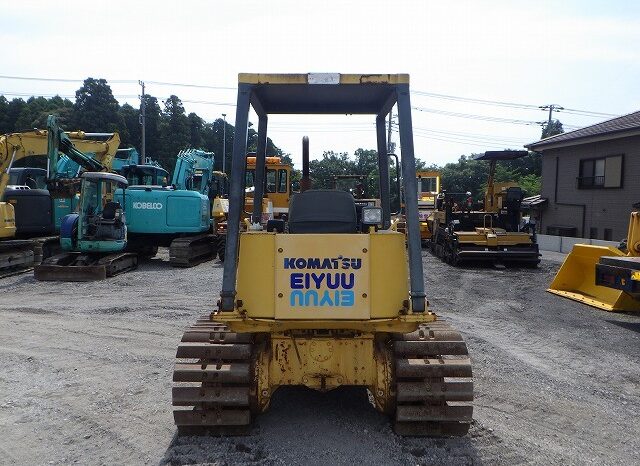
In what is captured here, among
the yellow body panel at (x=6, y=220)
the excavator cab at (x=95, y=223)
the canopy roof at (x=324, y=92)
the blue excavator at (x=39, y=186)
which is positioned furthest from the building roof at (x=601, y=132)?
the yellow body panel at (x=6, y=220)

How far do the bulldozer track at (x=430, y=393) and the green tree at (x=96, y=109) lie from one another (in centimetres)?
4326

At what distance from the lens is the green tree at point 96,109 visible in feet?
142

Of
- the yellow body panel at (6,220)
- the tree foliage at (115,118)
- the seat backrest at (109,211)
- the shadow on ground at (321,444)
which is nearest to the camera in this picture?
the shadow on ground at (321,444)

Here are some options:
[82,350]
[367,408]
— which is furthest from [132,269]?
[367,408]

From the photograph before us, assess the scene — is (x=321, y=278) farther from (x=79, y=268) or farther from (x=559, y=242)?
(x=559, y=242)

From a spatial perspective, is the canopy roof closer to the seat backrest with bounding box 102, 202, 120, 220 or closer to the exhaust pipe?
the exhaust pipe

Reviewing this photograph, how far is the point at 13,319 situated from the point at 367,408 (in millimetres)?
6379

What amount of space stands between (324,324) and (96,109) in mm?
44740

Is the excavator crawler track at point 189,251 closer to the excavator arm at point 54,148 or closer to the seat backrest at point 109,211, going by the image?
the seat backrest at point 109,211

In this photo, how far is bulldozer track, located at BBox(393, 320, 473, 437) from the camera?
4105 millimetres

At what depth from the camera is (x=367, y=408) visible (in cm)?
487

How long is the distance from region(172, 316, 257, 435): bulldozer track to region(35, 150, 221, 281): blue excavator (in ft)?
30.7

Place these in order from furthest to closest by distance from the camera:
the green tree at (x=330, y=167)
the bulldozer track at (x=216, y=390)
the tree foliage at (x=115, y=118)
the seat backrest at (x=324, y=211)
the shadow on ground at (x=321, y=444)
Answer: the tree foliage at (x=115, y=118) < the green tree at (x=330, y=167) < the seat backrest at (x=324, y=211) < the bulldozer track at (x=216, y=390) < the shadow on ground at (x=321, y=444)

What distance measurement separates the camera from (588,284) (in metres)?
11.0
